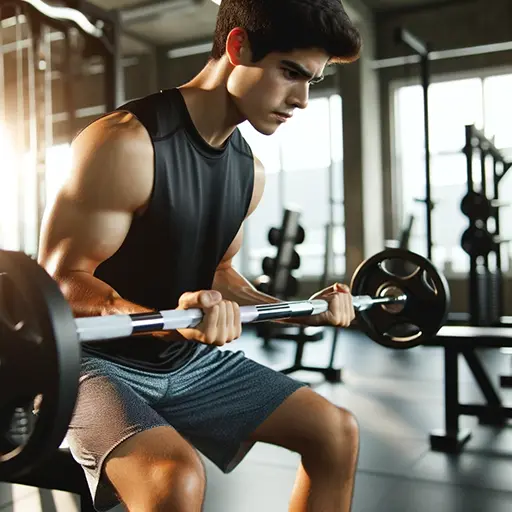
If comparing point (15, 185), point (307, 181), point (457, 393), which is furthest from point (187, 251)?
point (307, 181)

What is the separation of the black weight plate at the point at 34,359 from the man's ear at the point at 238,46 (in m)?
0.60

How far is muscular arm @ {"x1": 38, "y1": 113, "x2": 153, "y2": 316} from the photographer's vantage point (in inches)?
43.7

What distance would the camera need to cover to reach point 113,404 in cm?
105

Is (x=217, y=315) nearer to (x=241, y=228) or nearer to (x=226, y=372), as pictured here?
(x=226, y=372)

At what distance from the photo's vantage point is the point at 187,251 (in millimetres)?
1285

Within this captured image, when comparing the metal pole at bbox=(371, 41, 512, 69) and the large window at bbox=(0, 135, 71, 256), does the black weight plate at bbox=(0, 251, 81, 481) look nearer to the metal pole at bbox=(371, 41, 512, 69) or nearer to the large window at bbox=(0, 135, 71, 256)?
the large window at bbox=(0, 135, 71, 256)

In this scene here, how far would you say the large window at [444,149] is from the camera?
7.09 metres

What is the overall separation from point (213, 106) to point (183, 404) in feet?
1.91

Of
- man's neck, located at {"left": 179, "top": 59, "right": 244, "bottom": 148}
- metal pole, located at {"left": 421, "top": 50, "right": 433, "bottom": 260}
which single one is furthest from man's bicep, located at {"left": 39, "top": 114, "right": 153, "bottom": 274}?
metal pole, located at {"left": 421, "top": 50, "right": 433, "bottom": 260}

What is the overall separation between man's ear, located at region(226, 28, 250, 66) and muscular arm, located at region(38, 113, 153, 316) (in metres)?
0.26

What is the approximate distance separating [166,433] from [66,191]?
0.45 meters

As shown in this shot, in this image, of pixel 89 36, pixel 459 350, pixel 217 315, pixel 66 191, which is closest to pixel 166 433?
pixel 217 315

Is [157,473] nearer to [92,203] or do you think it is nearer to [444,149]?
[92,203]

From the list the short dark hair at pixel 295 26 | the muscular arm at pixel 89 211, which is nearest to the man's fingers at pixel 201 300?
the muscular arm at pixel 89 211
